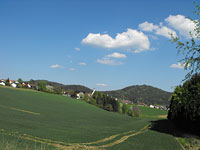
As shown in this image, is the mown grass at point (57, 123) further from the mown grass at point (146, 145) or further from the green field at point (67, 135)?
the mown grass at point (146, 145)

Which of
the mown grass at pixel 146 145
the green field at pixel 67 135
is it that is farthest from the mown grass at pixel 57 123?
the mown grass at pixel 146 145

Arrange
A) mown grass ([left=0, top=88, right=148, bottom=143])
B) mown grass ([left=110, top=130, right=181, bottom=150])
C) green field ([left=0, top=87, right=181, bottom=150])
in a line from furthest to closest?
1. mown grass ([left=0, top=88, right=148, bottom=143])
2. mown grass ([left=110, top=130, right=181, bottom=150])
3. green field ([left=0, top=87, right=181, bottom=150])

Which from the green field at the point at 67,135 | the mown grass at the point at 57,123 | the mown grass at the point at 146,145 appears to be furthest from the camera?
the mown grass at the point at 57,123

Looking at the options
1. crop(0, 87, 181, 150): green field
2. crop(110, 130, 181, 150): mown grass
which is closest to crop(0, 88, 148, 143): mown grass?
crop(0, 87, 181, 150): green field

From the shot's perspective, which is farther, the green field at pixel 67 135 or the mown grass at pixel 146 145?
the mown grass at pixel 146 145

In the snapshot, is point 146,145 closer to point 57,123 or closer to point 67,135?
point 67,135

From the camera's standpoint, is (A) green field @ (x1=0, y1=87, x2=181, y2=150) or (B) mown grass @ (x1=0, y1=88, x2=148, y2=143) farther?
(B) mown grass @ (x1=0, y1=88, x2=148, y2=143)

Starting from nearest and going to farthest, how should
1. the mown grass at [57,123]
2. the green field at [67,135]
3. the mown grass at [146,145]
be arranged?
1. the green field at [67,135]
2. the mown grass at [146,145]
3. the mown grass at [57,123]

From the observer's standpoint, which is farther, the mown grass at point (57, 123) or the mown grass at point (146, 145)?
the mown grass at point (57, 123)

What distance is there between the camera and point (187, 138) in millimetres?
38375

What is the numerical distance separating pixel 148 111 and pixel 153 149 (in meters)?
125

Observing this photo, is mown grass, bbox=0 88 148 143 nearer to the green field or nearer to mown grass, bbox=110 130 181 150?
the green field

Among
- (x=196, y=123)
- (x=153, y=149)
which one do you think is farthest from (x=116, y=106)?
(x=153, y=149)

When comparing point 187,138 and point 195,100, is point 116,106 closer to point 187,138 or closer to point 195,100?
point 187,138
